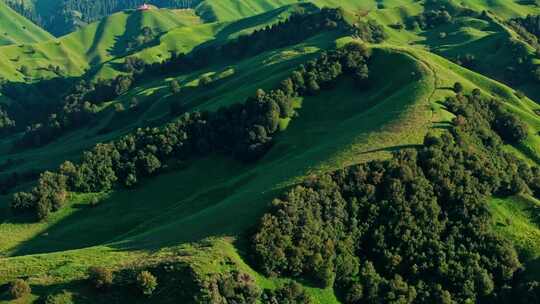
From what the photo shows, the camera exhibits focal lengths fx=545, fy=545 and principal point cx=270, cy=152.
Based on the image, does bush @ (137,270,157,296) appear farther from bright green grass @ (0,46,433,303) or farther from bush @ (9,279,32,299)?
bush @ (9,279,32,299)

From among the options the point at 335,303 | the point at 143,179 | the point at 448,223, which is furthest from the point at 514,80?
the point at 335,303

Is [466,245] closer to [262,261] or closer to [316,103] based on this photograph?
[262,261]

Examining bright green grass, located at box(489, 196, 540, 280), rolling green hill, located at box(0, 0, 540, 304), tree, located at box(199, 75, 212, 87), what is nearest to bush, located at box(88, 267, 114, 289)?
rolling green hill, located at box(0, 0, 540, 304)

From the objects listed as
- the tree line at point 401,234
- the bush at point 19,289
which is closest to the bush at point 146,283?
the bush at point 19,289

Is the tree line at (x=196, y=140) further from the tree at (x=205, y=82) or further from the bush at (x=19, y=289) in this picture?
the bush at (x=19, y=289)

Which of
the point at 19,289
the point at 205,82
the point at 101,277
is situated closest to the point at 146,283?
the point at 101,277

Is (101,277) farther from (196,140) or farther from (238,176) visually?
(196,140)
